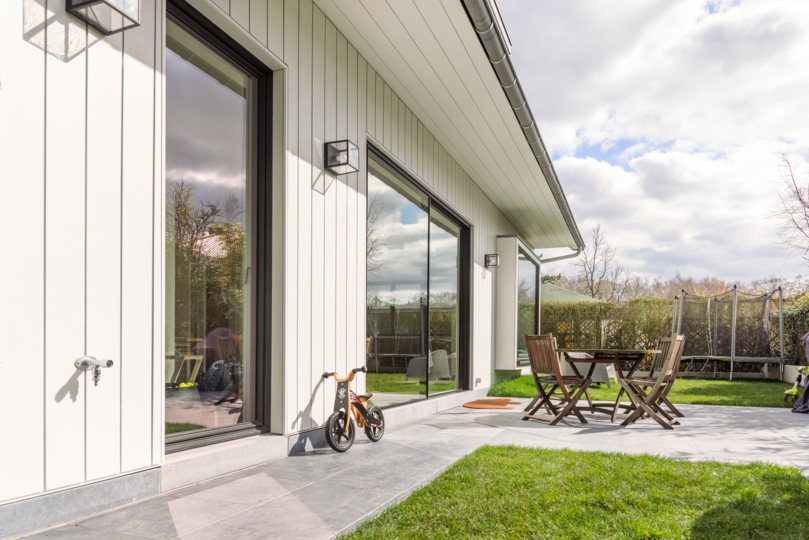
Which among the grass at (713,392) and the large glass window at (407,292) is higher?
the large glass window at (407,292)

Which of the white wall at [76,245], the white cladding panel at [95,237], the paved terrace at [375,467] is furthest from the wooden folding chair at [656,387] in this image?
the white wall at [76,245]

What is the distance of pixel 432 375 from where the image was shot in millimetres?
6449

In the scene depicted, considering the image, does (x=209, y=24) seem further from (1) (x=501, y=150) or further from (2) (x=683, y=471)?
(1) (x=501, y=150)

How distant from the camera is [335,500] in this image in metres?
2.47

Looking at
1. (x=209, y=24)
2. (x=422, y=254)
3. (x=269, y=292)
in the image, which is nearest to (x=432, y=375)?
(x=422, y=254)

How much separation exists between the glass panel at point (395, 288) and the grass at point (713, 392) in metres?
2.65

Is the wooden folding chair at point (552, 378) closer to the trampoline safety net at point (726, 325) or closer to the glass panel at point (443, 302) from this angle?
the glass panel at point (443, 302)

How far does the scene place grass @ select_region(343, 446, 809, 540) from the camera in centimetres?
212

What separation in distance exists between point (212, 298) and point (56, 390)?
1.15 meters

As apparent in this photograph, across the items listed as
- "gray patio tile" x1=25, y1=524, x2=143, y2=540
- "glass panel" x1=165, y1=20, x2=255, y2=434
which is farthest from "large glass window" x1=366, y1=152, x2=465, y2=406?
"gray patio tile" x1=25, y1=524, x2=143, y2=540

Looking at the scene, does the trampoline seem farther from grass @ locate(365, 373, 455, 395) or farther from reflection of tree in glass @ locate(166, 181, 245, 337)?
reflection of tree in glass @ locate(166, 181, 245, 337)

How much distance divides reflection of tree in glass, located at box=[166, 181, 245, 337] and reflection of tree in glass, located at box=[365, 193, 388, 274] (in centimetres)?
162

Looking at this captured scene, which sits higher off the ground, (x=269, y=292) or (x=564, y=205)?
(x=564, y=205)

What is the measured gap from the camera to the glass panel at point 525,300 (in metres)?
10.8
